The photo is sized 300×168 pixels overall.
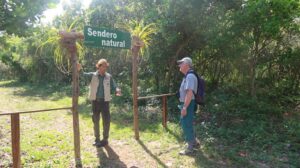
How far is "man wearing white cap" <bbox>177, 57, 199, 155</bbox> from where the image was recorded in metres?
6.19

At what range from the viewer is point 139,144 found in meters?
7.38

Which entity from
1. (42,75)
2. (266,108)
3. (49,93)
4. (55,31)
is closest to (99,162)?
(55,31)

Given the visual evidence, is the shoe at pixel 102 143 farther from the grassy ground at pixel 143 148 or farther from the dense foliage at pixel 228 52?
the dense foliage at pixel 228 52

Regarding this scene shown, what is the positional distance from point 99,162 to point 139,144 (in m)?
1.42

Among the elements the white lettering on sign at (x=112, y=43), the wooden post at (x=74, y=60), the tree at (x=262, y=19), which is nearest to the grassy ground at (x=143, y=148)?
the wooden post at (x=74, y=60)

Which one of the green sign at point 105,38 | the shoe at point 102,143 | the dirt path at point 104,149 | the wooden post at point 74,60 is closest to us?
the wooden post at point 74,60

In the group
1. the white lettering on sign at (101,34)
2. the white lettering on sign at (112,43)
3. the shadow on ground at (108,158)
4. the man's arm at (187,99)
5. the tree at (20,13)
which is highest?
the tree at (20,13)

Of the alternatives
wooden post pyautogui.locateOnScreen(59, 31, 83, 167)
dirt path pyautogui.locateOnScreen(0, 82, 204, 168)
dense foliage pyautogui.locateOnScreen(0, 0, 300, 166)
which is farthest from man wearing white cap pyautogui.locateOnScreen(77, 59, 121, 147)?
dense foliage pyautogui.locateOnScreen(0, 0, 300, 166)

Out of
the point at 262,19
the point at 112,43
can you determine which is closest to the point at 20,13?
the point at 112,43

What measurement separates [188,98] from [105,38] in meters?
1.96

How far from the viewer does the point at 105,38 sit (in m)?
6.39

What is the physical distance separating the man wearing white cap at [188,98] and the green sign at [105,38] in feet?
4.18

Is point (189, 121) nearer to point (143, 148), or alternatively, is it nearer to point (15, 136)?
point (143, 148)

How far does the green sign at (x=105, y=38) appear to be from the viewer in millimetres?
6027
